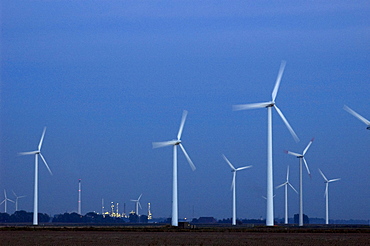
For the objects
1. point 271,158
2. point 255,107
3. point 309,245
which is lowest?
point 309,245

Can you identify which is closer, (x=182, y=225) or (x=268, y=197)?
(x=268, y=197)

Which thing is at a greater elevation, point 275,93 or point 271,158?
point 275,93

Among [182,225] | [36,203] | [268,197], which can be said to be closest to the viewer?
[268,197]

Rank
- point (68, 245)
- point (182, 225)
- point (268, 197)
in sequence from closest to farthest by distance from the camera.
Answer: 1. point (68, 245)
2. point (268, 197)
3. point (182, 225)

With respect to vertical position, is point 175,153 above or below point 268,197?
above

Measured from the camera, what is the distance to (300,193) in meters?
146

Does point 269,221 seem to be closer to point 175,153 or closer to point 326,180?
point 175,153

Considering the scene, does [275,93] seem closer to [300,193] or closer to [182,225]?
[182,225]

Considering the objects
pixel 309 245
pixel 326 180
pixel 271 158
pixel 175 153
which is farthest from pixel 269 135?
pixel 326 180

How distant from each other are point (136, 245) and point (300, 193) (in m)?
88.0

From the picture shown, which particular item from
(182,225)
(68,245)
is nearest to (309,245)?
(68,245)

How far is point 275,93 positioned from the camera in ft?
361

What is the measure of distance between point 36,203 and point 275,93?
180ft

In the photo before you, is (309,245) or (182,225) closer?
(309,245)
